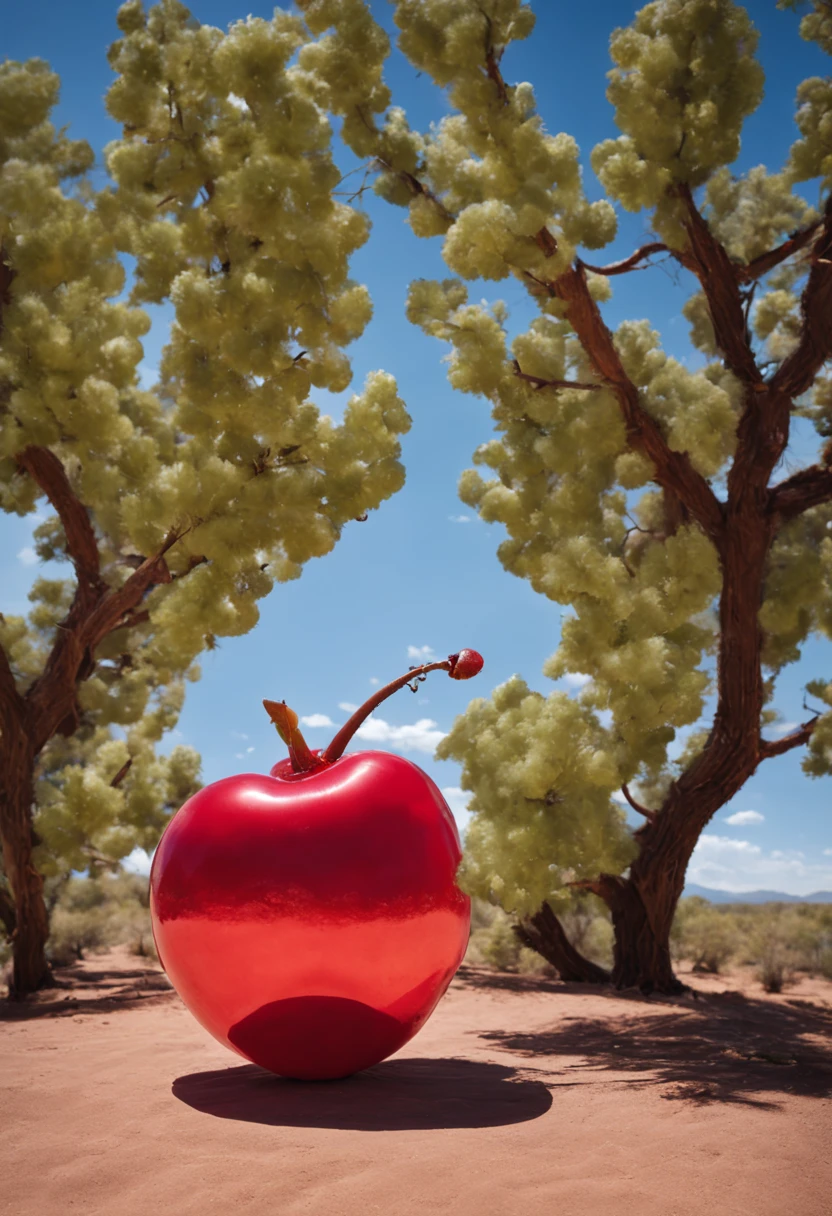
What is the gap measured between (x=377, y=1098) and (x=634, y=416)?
6139mm

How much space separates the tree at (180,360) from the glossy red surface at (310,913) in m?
4.16

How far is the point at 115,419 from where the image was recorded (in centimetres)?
875

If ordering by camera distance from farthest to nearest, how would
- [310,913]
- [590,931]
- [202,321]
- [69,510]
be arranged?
[590,931] → [69,510] → [202,321] → [310,913]

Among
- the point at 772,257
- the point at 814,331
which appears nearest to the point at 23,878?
the point at 814,331

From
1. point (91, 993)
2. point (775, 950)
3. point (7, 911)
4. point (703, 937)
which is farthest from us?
point (703, 937)

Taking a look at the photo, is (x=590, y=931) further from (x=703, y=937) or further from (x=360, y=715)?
(x=360, y=715)

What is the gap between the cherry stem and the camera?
4.22 meters

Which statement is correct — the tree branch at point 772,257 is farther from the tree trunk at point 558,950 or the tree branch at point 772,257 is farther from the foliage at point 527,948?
the foliage at point 527,948

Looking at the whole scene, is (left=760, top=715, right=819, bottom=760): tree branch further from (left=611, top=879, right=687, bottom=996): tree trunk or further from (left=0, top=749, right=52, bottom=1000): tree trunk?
(left=0, top=749, right=52, bottom=1000): tree trunk

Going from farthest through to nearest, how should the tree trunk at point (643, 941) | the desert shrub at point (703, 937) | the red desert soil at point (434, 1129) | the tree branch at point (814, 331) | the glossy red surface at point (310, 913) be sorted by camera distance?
the desert shrub at point (703, 937) < the tree trunk at point (643, 941) < the tree branch at point (814, 331) < the glossy red surface at point (310, 913) < the red desert soil at point (434, 1129)

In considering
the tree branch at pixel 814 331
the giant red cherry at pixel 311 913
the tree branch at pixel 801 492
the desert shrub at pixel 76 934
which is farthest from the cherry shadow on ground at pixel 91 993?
the tree branch at pixel 814 331

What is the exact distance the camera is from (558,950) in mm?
10344

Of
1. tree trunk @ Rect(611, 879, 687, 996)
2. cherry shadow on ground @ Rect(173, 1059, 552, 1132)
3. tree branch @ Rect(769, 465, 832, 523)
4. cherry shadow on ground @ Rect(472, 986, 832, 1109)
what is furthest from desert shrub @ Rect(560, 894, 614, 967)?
cherry shadow on ground @ Rect(173, 1059, 552, 1132)

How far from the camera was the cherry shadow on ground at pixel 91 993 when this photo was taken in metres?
7.91
